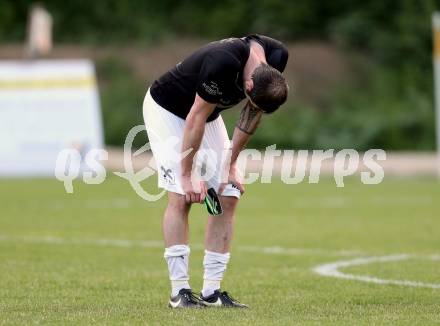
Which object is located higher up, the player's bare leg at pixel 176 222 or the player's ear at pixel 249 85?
the player's ear at pixel 249 85

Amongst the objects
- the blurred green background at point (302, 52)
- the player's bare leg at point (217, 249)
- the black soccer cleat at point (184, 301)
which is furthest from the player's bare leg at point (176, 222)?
the blurred green background at point (302, 52)

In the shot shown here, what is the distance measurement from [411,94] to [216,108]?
1304 inches

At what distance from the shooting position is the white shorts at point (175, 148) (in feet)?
24.4

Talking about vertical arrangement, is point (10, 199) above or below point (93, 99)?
below

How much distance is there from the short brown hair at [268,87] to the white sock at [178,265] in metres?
1.18

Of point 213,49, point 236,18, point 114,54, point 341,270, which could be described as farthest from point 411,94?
point 213,49

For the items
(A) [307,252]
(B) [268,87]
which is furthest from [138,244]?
(B) [268,87]

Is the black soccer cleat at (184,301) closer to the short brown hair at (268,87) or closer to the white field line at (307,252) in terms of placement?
the short brown hair at (268,87)

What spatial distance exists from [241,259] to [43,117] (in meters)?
17.6

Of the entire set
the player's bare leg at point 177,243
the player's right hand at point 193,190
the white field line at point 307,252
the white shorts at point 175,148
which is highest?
the white shorts at point 175,148

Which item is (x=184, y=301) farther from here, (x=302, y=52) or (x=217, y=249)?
(x=302, y=52)

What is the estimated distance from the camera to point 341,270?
9633 mm

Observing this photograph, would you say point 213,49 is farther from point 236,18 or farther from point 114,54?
point 236,18

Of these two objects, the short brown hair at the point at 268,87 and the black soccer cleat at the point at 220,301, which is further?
the black soccer cleat at the point at 220,301
